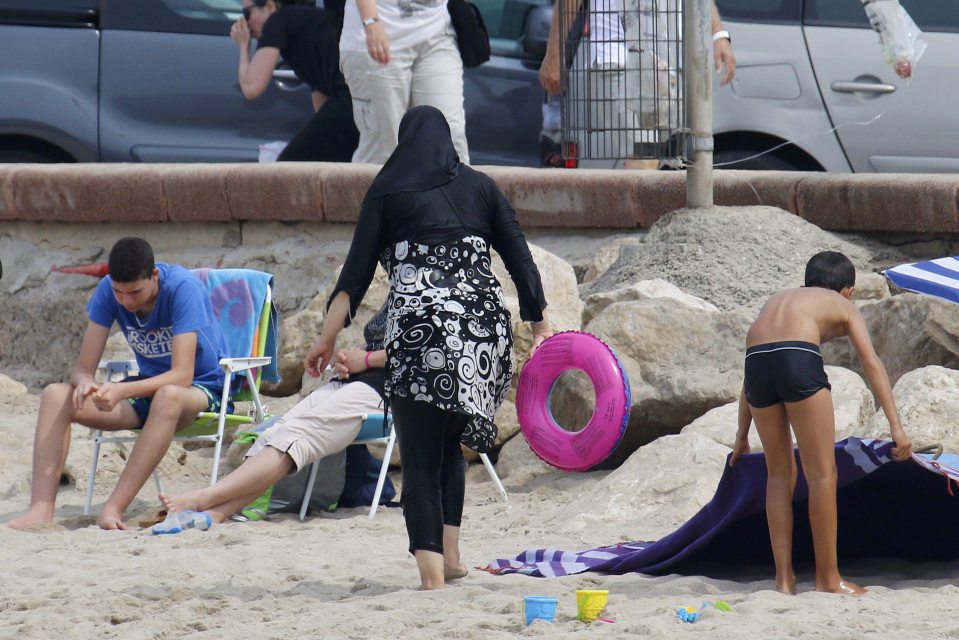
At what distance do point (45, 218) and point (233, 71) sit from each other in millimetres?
1356

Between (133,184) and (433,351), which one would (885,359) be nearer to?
(433,351)

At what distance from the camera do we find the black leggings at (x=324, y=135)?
8.70 metres

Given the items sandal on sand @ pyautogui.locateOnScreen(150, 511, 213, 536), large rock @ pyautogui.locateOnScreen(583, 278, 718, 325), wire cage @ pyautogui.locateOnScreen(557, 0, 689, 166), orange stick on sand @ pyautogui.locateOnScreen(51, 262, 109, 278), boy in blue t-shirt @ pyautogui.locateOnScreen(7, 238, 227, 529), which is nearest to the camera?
sandal on sand @ pyautogui.locateOnScreen(150, 511, 213, 536)

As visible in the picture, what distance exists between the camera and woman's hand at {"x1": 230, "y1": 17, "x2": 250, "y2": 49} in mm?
8344

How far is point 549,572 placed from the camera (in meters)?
5.05

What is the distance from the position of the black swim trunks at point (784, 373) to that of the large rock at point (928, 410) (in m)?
0.98

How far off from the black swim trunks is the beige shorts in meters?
2.01

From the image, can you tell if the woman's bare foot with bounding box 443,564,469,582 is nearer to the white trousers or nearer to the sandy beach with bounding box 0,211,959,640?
the sandy beach with bounding box 0,211,959,640

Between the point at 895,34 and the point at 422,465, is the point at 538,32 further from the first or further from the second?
the point at 422,465

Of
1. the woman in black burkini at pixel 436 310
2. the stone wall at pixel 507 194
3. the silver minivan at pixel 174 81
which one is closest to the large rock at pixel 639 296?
the stone wall at pixel 507 194

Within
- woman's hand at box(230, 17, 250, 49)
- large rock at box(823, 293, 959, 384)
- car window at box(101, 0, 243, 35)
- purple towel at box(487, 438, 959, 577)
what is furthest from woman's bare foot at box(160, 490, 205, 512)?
car window at box(101, 0, 243, 35)

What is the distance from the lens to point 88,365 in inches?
258

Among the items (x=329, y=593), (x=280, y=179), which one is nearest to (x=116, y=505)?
(x=329, y=593)

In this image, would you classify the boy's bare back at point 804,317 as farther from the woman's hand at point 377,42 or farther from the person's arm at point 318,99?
the person's arm at point 318,99
